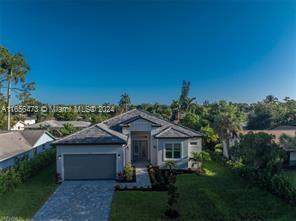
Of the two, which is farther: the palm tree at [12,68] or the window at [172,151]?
the palm tree at [12,68]

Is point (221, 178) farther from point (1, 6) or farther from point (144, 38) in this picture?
point (1, 6)

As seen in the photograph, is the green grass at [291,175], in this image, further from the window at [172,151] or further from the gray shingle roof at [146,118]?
the window at [172,151]

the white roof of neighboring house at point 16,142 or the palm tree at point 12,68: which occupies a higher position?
the palm tree at point 12,68

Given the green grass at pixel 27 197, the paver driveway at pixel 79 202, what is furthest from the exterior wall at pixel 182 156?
the green grass at pixel 27 197

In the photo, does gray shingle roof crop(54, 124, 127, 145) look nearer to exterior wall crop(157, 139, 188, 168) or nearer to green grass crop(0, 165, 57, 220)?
green grass crop(0, 165, 57, 220)

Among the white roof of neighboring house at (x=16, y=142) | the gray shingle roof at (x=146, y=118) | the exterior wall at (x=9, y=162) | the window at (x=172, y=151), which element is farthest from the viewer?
the gray shingle roof at (x=146, y=118)

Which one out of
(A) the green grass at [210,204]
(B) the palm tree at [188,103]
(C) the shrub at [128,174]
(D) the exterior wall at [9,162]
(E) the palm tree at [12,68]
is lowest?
(A) the green grass at [210,204]

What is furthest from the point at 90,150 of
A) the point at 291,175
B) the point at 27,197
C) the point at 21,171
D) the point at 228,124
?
the point at 291,175

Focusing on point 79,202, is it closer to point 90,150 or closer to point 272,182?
point 90,150
